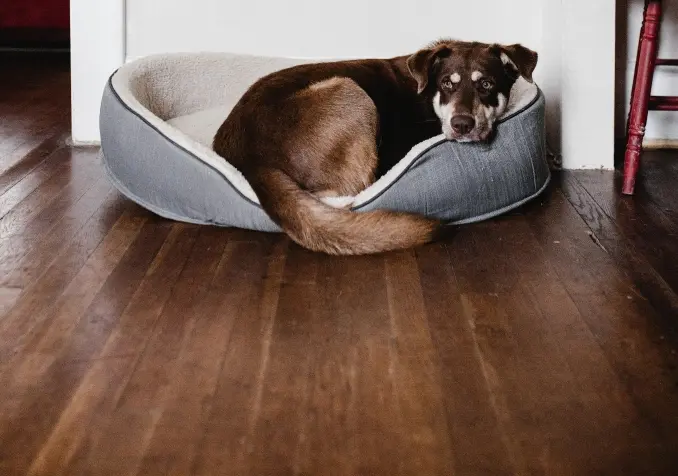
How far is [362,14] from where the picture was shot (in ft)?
12.5

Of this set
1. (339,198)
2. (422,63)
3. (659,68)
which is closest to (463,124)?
(422,63)

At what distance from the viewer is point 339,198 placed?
2.67 m

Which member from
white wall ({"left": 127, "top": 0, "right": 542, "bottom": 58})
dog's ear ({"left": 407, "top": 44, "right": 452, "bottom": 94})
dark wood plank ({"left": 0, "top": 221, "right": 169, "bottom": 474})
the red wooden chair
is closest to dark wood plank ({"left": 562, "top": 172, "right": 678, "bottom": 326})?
the red wooden chair

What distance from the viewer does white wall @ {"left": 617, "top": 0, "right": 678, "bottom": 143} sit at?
3818 mm

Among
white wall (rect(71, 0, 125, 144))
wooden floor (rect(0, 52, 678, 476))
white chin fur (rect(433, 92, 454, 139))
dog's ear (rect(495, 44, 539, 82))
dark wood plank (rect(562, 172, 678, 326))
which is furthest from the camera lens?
white wall (rect(71, 0, 125, 144))

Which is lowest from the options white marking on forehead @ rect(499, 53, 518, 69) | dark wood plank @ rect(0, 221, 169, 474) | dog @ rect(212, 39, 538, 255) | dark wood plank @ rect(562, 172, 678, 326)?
dark wood plank @ rect(0, 221, 169, 474)

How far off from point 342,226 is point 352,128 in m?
0.47

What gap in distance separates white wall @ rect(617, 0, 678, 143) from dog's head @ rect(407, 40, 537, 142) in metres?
1.13

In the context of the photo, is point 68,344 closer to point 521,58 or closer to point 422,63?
point 422,63

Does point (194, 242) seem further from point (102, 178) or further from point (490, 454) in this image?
point (490, 454)

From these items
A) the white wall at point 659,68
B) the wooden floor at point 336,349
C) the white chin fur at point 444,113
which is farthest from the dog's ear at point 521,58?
Answer: the white wall at point 659,68

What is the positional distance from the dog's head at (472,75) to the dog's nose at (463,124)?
0.03m

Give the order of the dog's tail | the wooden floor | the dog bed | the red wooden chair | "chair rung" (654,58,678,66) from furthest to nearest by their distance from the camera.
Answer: "chair rung" (654,58,678,66) → the red wooden chair → the dog bed → the dog's tail → the wooden floor

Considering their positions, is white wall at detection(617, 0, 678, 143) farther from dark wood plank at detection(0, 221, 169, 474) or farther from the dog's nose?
dark wood plank at detection(0, 221, 169, 474)
